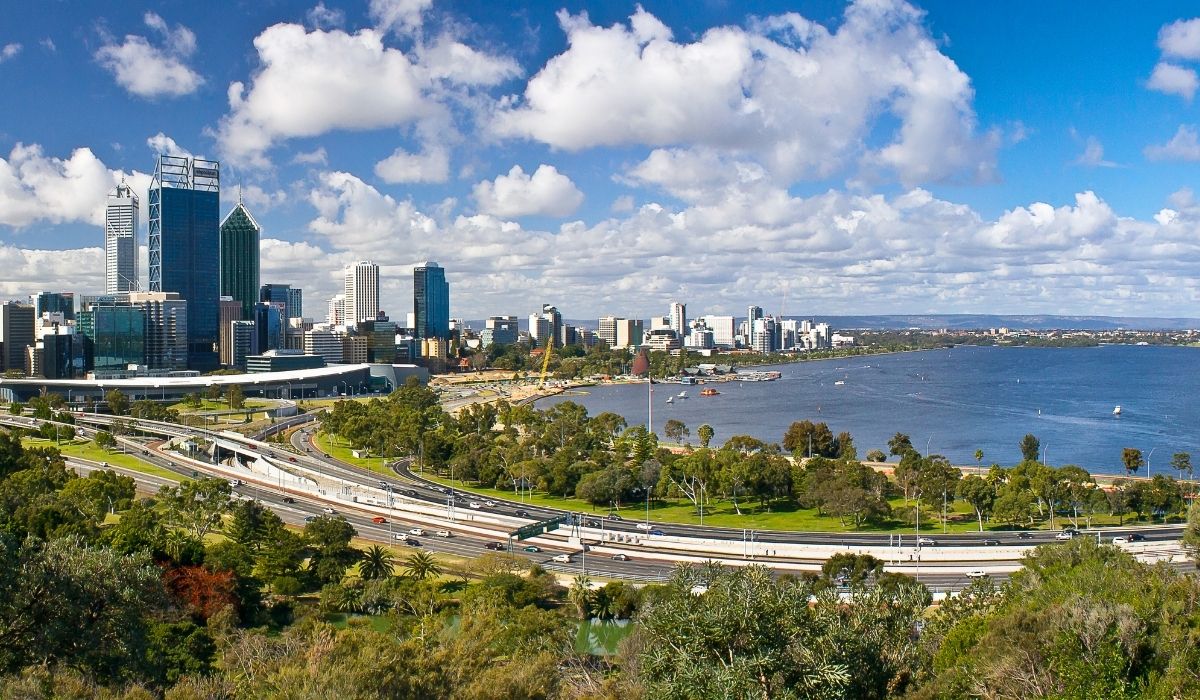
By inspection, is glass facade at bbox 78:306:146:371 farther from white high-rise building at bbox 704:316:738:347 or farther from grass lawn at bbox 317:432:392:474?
white high-rise building at bbox 704:316:738:347

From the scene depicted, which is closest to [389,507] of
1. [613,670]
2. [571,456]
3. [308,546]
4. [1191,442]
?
[308,546]

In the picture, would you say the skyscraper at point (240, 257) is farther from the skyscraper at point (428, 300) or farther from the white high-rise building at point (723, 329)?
the white high-rise building at point (723, 329)

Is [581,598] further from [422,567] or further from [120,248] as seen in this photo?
[120,248]

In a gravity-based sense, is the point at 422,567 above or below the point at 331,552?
below

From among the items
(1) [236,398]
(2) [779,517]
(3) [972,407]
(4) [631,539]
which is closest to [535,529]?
(4) [631,539]

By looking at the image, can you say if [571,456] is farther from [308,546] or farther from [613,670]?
[613,670]

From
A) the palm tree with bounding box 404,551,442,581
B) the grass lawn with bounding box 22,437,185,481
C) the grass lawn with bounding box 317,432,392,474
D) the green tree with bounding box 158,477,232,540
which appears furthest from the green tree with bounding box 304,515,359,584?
the grass lawn with bounding box 317,432,392,474
